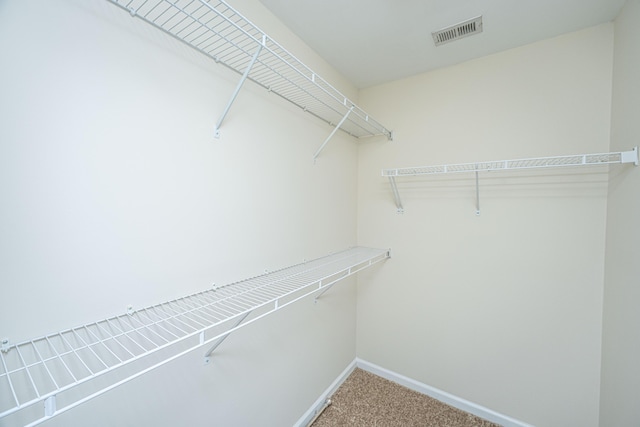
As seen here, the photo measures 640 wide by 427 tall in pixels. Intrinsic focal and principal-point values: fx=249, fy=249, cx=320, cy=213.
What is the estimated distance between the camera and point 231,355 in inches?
46.1

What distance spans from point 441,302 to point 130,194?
2.04 m

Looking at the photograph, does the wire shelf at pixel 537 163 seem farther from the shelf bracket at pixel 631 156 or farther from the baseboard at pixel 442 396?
the baseboard at pixel 442 396

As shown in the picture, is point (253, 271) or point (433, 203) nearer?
point (253, 271)

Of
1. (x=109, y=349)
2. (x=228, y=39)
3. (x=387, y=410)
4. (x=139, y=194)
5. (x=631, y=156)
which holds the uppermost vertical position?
(x=228, y=39)

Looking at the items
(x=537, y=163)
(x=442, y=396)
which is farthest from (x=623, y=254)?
(x=442, y=396)

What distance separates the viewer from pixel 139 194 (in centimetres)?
86

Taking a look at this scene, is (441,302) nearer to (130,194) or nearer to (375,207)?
(375,207)

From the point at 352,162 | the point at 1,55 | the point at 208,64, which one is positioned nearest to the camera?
the point at 1,55

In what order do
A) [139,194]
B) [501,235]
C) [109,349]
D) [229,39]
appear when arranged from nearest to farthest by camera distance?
[109,349]
[139,194]
[229,39]
[501,235]

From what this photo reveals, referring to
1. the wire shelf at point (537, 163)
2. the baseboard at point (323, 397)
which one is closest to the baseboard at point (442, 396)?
the baseboard at point (323, 397)

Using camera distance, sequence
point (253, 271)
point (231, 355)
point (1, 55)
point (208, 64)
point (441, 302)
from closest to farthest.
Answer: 1. point (1, 55)
2. point (208, 64)
3. point (231, 355)
4. point (253, 271)
5. point (441, 302)

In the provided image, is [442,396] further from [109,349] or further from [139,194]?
[139,194]

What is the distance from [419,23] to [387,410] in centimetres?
254

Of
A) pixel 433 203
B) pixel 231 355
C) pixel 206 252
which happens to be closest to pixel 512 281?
pixel 433 203
